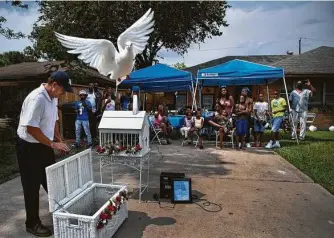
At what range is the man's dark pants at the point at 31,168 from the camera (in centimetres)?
285

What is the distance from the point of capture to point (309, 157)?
21.6 feet

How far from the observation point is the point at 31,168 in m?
2.88

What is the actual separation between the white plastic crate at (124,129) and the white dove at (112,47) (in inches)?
36.3

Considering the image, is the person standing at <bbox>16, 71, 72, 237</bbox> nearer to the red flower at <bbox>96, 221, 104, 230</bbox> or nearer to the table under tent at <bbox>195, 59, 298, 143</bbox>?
the red flower at <bbox>96, 221, 104, 230</bbox>

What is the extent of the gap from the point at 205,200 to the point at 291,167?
279 centimetres

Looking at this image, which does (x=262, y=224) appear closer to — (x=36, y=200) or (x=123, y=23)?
(x=36, y=200)

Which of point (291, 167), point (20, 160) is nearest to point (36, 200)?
point (20, 160)

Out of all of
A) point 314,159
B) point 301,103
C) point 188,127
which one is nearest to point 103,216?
point 314,159

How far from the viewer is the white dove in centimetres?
442

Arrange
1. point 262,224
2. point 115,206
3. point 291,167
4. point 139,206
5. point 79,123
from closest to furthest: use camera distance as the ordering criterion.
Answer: point 115,206 → point 262,224 → point 139,206 → point 291,167 → point 79,123

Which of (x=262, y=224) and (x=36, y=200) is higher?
(x=36, y=200)

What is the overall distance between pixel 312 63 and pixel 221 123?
9.29 metres

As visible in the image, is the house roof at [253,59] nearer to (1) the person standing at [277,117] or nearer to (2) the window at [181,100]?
(2) the window at [181,100]

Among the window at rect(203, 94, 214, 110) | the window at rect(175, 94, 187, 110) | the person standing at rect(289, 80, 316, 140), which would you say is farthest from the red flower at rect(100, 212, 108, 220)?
the window at rect(175, 94, 187, 110)
